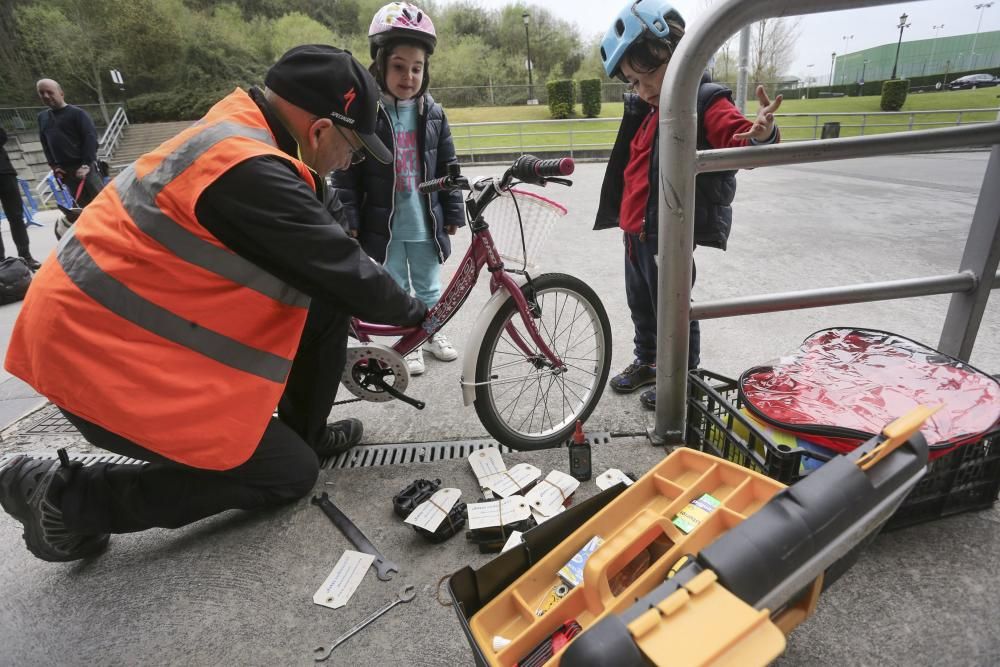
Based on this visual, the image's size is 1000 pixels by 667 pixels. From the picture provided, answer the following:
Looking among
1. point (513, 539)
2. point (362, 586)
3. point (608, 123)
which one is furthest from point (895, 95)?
point (362, 586)

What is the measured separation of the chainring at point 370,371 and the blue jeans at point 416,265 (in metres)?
0.69

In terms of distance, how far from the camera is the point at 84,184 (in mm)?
5988

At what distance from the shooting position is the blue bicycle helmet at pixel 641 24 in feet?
5.59

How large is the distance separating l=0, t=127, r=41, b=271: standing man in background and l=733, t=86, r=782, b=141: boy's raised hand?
6.48m

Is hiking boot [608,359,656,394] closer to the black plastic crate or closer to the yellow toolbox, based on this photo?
the black plastic crate

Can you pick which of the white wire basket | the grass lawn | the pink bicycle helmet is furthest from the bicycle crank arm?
the grass lawn

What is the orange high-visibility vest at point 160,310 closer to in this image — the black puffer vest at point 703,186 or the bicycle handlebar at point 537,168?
the bicycle handlebar at point 537,168

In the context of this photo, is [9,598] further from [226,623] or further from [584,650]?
[584,650]

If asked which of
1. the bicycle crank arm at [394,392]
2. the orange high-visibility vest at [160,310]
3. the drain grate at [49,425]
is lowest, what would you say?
the drain grate at [49,425]

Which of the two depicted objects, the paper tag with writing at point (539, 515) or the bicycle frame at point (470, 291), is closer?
the paper tag with writing at point (539, 515)

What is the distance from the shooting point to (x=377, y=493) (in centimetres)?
176

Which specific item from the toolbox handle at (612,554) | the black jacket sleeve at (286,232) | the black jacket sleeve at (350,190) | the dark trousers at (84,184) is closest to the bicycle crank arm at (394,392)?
the black jacket sleeve at (286,232)

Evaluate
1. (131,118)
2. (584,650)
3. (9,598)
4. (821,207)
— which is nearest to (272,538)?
(9,598)

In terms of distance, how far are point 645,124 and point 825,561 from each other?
5.93ft
